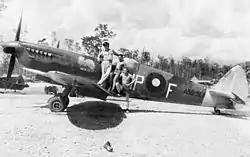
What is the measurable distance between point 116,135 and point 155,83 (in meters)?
4.01

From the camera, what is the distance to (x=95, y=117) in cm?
835

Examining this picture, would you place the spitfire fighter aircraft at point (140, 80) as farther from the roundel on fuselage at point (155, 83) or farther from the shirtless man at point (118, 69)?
the shirtless man at point (118, 69)

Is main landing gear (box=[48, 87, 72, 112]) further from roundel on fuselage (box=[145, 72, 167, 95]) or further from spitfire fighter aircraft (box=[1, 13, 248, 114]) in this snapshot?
roundel on fuselage (box=[145, 72, 167, 95])

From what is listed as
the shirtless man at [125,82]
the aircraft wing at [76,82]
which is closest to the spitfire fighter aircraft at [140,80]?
the aircraft wing at [76,82]

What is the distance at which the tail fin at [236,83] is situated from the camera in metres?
10.3

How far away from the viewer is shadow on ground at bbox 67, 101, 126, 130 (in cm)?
745

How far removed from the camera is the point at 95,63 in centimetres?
978

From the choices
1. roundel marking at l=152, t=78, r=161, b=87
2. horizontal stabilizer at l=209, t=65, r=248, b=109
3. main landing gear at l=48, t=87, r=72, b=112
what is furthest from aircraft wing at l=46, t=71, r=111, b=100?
horizontal stabilizer at l=209, t=65, r=248, b=109

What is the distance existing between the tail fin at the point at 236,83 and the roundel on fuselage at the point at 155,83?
8.69ft

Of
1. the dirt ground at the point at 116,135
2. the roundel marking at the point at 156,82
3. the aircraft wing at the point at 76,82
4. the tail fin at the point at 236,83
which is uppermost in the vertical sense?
the tail fin at the point at 236,83

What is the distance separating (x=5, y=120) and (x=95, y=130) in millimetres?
2657

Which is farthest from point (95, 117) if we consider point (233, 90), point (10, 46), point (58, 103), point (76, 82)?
point (233, 90)

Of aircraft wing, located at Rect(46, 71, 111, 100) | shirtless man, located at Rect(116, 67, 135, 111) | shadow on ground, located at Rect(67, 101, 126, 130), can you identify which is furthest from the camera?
shirtless man, located at Rect(116, 67, 135, 111)

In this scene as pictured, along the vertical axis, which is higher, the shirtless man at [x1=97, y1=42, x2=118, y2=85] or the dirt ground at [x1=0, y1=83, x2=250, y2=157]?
the shirtless man at [x1=97, y1=42, x2=118, y2=85]
